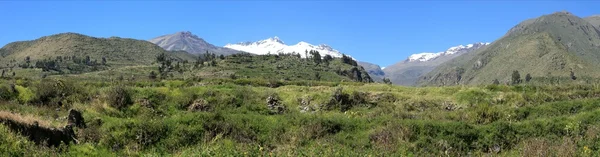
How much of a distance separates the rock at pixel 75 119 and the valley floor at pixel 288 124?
55 centimetres

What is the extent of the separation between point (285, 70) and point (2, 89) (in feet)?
364

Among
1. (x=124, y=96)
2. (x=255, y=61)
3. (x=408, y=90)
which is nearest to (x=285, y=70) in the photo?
(x=255, y=61)

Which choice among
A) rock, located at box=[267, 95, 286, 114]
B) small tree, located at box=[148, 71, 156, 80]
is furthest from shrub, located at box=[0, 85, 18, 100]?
small tree, located at box=[148, 71, 156, 80]

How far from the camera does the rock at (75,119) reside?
640 inches

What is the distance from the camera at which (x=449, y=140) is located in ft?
56.8

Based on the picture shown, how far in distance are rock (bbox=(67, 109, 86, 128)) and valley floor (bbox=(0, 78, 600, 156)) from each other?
1.81 ft

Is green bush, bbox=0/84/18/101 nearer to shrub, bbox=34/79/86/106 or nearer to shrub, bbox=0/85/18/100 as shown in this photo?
shrub, bbox=0/85/18/100

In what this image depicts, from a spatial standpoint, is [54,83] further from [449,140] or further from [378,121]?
[449,140]

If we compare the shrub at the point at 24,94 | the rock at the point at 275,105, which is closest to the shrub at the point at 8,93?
the shrub at the point at 24,94

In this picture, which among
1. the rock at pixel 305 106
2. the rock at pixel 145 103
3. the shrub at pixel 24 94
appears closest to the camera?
the rock at pixel 145 103

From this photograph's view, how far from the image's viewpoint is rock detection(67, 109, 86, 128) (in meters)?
16.2

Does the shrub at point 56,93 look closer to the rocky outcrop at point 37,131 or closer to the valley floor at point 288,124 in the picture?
the valley floor at point 288,124

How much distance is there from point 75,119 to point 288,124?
7842 mm

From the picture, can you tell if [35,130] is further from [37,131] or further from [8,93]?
[8,93]
